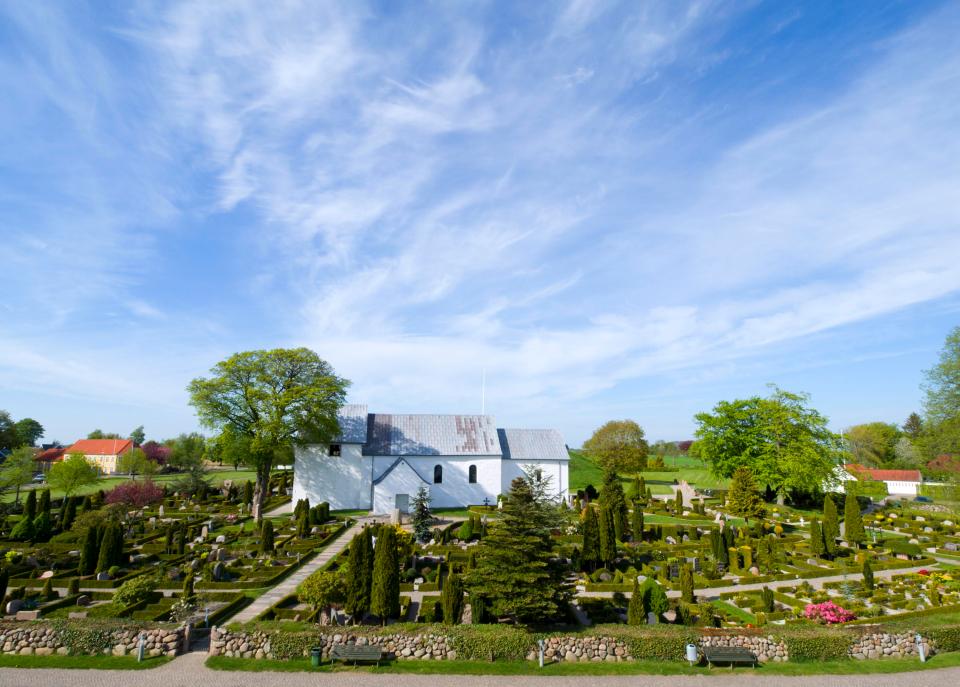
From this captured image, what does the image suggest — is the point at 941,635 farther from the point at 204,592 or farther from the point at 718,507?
the point at 718,507

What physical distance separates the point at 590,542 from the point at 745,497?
1707 cm

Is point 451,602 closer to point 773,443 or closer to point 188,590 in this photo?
point 188,590

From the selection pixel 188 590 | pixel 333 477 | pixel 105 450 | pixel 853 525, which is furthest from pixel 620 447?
pixel 105 450

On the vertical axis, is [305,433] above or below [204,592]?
above

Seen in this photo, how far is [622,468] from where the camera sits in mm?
63875

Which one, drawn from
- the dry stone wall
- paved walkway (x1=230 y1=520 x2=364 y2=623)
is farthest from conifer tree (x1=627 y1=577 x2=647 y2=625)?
paved walkway (x1=230 y1=520 x2=364 y2=623)

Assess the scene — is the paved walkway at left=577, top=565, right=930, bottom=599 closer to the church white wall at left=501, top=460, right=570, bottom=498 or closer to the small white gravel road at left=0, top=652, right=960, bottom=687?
the small white gravel road at left=0, top=652, right=960, bottom=687

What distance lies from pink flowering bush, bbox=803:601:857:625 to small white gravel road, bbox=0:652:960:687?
13.3 feet

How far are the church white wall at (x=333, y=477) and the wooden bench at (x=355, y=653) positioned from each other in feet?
106

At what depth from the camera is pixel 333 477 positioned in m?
48.7

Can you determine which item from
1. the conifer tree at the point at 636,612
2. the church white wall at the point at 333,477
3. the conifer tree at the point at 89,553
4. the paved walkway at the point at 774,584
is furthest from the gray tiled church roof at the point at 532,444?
the conifer tree at the point at 89,553

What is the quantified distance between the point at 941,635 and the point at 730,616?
6800 millimetres

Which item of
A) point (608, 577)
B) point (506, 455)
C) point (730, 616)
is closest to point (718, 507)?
point (506, 455)

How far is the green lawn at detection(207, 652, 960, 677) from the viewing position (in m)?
16.8
